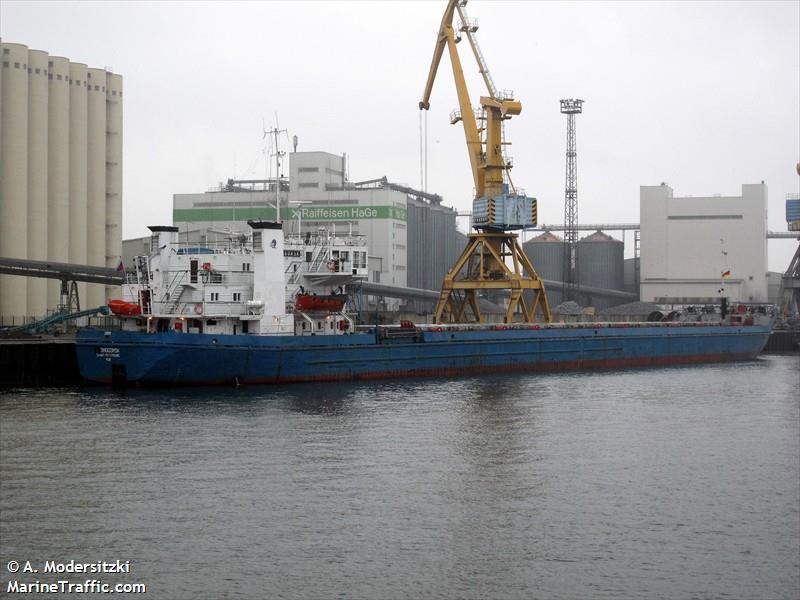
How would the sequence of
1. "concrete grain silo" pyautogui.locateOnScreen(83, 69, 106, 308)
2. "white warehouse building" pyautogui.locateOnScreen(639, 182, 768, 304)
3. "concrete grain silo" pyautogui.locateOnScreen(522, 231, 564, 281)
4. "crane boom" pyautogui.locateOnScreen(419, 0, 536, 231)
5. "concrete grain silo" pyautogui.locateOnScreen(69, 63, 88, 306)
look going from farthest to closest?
"concrete grain silo" pyautogui.locateOnScreen(522, 231, 564, 281), "white warehouse building" pyautogui.locateOnScreen(639, 182, 768, 304), "concrete grain silo" pyautogui.locateOnScreen(83, 69, 106, 308), "concrete grain silo" pyautogui.locateOnScreen(69, 63, 88, 306), "crane boom" pyautogui.locateOnScreen(419, 0, 536, 231)

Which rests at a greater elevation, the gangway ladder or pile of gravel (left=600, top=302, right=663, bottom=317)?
the gangway ladder

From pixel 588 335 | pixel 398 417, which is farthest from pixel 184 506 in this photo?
pixel 588 335

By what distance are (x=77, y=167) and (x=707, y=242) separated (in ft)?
159

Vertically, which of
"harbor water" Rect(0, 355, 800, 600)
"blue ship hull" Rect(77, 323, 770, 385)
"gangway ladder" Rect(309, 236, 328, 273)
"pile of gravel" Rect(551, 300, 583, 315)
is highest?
→ "gangway ladder" Rect(309, 236, 328, 273)

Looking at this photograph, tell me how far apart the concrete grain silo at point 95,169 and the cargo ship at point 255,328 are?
20.1 metres

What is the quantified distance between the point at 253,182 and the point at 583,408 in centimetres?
4457

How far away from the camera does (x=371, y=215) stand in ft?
216

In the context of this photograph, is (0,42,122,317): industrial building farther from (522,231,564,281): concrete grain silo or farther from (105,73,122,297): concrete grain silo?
(522,231,564,281): concrete grain silo

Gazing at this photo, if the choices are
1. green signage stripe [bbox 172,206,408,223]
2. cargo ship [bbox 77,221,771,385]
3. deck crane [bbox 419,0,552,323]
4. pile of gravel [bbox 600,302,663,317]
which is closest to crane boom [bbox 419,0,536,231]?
deck crane [bbox 419,0,552,323]

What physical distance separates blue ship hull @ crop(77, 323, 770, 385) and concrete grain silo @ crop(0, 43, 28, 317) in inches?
749

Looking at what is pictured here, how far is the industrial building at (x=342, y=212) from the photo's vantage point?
6581 centimetres

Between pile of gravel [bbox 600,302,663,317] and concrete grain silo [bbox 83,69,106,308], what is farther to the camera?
pile of gravel [bbox 600,302,663,317]

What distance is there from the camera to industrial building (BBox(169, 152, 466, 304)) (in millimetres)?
65812

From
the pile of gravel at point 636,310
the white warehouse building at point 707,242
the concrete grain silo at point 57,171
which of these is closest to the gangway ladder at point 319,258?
the concrete grain silo at point 57,171
